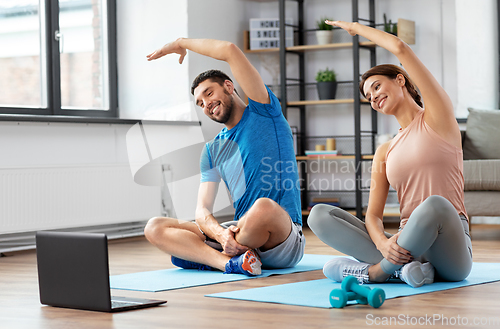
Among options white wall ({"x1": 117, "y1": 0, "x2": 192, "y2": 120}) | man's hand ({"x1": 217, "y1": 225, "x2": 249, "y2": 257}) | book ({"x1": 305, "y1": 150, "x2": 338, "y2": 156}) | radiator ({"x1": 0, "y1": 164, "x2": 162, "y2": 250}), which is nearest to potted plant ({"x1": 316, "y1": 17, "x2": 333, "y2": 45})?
book ({"x1": 305, "y1": 150, "x2": 338, "y2": 156})

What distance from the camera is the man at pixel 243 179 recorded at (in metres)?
2.62

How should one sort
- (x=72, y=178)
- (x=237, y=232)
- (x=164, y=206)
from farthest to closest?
(x=164, y=206) → (x=72, y=178) → (x=237, y=232)

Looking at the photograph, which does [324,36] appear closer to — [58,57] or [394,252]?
[58,57]

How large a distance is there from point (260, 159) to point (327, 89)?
8.90 ft

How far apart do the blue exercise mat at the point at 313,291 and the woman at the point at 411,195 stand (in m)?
0.04

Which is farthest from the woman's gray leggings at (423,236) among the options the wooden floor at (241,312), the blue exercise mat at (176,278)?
the blue exercise mat at (176,278)

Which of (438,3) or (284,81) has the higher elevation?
(438,3)

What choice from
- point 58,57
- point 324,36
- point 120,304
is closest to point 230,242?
point 120,304

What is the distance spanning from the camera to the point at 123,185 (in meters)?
4.47

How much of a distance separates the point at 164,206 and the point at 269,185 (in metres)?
2.17

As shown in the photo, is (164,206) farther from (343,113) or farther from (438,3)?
(438,3)

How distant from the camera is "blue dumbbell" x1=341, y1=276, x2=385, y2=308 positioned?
75.7 inches

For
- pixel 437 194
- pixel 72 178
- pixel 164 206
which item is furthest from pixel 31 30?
pixel 437 194

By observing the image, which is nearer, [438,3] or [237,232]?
[237,232]
